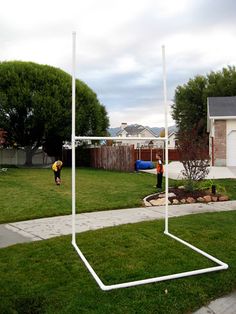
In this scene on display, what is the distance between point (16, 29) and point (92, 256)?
5.84m

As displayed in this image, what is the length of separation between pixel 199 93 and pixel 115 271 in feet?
128

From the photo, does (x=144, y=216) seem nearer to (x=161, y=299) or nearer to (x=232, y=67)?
(x=161, y=299)

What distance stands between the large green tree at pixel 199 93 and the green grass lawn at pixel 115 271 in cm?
3393

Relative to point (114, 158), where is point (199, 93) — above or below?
above

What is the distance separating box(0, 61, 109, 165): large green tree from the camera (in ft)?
86.1

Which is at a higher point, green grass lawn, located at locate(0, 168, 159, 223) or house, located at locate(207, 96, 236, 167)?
house, located at locate(207, 96, 236, 167)

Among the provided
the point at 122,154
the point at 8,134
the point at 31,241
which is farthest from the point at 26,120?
the point at 31,241

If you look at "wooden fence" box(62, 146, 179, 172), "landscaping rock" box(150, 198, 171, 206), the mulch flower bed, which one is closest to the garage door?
"wooden fence" box(62, 146, 179, 172)

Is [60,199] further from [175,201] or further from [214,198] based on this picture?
[214,198]

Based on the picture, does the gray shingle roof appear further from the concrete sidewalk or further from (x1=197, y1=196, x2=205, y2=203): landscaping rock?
the concrete sidewalk

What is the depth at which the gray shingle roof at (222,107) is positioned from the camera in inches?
923

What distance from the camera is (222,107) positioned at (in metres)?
24.8

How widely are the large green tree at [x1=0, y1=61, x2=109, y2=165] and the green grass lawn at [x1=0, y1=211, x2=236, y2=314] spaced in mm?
20796

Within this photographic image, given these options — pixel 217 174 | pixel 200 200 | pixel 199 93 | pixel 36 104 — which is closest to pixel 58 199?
pixel 200 200
